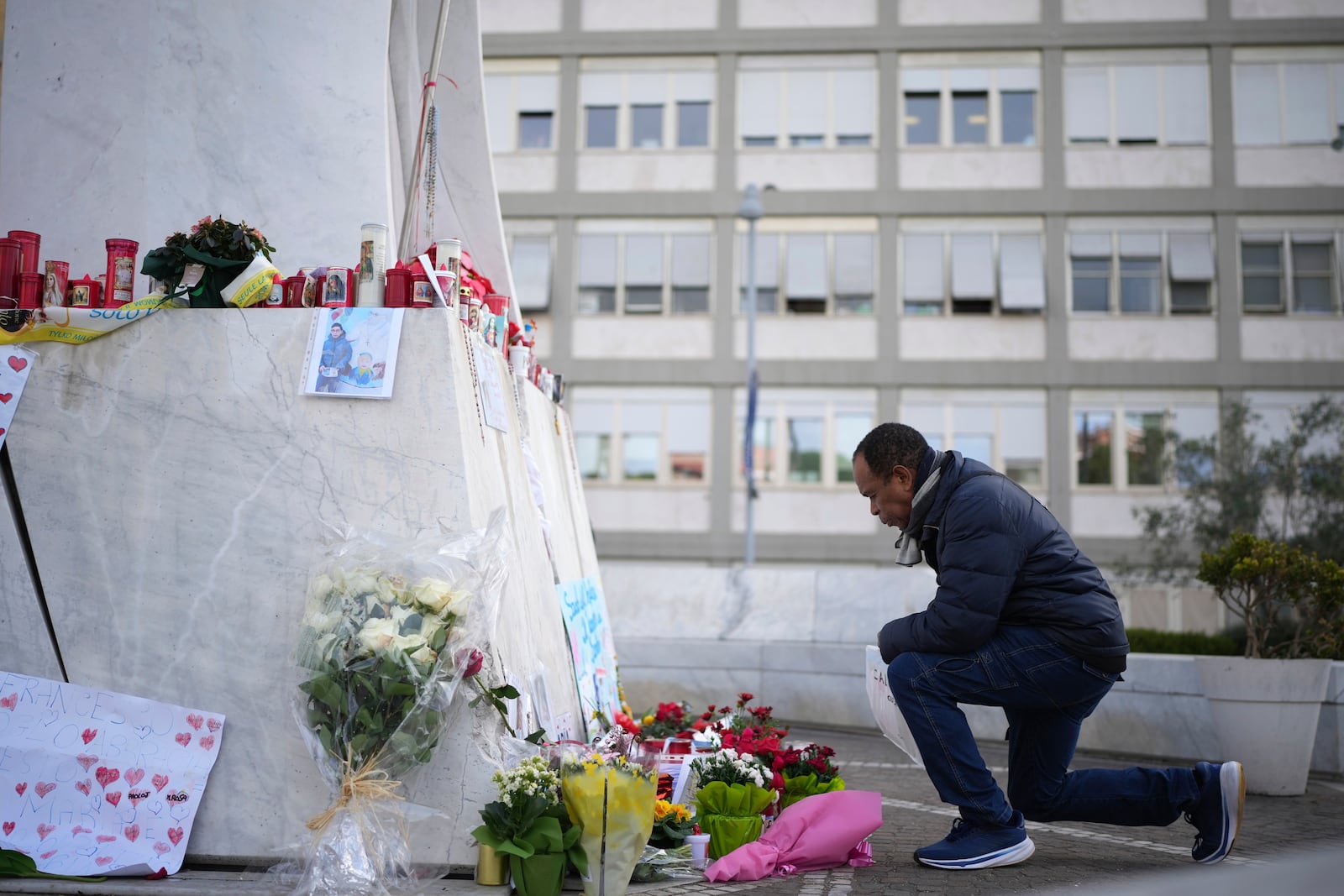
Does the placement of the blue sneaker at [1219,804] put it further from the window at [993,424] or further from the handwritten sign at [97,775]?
the window at [993,424]

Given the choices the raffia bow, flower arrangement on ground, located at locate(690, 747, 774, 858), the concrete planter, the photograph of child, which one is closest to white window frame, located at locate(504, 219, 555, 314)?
the concrete planter

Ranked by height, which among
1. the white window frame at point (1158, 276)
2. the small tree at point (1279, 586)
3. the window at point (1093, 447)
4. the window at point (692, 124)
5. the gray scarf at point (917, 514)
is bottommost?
the small tree at point (1279, 586)

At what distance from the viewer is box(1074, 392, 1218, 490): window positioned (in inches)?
1011

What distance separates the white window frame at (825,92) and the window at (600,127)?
283cm

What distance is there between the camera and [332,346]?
477cm

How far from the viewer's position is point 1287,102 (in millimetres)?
26297

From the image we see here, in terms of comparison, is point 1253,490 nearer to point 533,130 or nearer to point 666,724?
point 533,130

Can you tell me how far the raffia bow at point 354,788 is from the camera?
4.06m

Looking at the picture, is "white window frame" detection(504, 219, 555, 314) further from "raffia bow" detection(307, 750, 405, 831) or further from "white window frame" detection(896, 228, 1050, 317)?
"raffia bow" detection(307, 750, 405, 831)

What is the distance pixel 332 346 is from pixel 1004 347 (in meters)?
23.1

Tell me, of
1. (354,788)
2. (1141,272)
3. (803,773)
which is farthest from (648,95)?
(354,788)

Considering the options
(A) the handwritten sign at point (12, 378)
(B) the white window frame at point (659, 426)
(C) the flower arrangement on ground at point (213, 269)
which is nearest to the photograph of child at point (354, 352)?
(C) the flower arrangement on ground at point (213, 269)

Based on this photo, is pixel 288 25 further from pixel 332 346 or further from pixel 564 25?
pixel 564 25

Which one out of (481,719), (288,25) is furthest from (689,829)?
(288,25)
